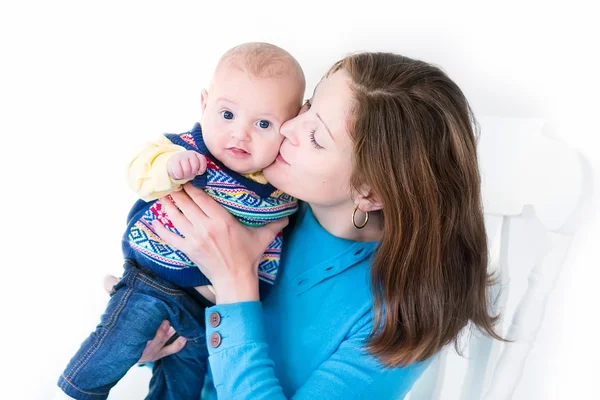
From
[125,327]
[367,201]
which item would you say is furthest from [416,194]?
[125,327]

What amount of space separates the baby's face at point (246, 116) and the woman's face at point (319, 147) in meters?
0.03

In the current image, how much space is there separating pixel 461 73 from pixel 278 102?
2.07ft

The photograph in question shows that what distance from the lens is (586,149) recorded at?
1.73 meters

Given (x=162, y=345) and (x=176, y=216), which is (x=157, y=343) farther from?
(x=176, y=216)

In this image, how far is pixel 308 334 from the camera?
166cm

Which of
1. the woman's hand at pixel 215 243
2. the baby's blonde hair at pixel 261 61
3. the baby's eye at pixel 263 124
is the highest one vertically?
the baby's blonde hair at pixel 261 61

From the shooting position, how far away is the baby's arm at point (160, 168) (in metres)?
1.48

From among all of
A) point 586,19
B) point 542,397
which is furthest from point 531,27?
point 542,397

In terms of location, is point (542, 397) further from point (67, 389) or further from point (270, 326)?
point (67, 389)

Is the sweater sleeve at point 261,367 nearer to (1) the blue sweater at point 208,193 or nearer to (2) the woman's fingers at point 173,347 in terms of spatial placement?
(1) the blue sweater at point 208,193

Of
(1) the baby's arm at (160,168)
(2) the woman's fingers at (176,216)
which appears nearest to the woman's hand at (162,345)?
(2) the woman's fingers at (176,216)

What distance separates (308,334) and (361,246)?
25cm

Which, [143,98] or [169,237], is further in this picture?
[143,98]

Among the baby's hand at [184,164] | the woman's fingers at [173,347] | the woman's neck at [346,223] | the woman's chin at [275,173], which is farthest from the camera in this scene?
the woman's fingers at [173,347]
